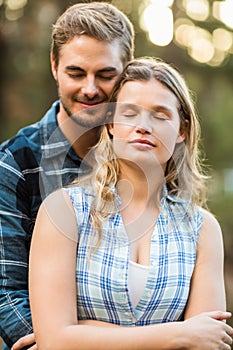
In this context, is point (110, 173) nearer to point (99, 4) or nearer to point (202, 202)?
point (202, 202)

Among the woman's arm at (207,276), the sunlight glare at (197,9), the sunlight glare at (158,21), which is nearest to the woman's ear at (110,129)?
the woman's arm at (207,276)

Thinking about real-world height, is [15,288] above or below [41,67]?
below

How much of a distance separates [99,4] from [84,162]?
667 millimetres

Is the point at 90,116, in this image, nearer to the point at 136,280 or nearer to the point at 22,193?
the point at 22,193

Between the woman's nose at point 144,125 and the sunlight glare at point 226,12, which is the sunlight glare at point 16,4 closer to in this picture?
the sunlight glare at point 226,12

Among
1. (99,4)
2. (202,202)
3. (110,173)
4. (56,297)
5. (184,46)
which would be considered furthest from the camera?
(184,46)

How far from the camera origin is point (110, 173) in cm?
222

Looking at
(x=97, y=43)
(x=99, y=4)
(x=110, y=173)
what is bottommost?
(x=110, y=173)

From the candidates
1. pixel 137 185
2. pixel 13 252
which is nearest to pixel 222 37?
pixel 13 252

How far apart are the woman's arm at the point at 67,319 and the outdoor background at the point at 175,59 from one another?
5749 millimetres

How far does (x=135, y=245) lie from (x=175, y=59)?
7.28m

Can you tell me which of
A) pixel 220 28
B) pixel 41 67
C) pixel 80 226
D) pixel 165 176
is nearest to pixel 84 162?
pixel 165 176

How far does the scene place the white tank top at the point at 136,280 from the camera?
2.07 meters

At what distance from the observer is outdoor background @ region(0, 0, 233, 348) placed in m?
8.51
